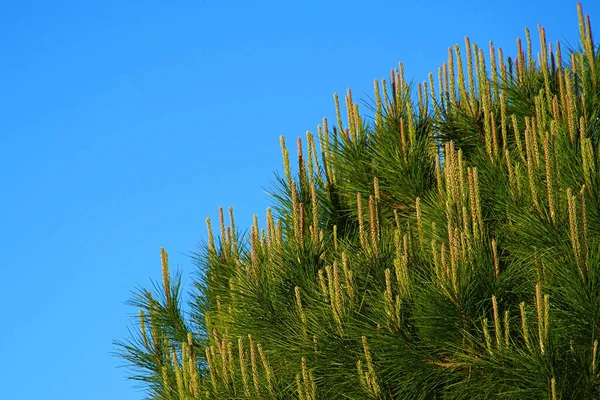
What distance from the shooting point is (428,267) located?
5.95 metres

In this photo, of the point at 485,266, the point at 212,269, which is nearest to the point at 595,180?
the point at 485,266

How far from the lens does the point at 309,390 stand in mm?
5582

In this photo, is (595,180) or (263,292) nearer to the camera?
(595,180)

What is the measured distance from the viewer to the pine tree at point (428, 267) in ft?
17.1

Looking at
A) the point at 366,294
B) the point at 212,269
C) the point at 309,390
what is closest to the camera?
the point at 309,390

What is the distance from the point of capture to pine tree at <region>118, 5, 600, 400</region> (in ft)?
17.1

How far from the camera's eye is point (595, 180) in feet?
18.7

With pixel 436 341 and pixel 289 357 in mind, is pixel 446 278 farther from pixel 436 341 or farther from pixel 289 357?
pixel 289 357

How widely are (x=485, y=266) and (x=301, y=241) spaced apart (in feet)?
4.61

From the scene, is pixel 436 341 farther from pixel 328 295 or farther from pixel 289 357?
pixel 289 357

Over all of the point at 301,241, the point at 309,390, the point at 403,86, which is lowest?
the point at 309,390

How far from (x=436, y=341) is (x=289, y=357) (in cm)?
128

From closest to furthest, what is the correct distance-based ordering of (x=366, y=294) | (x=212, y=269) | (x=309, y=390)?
1. (x=309, y=390)
2. (x=366, y=294)
3. (x=212, y=269)

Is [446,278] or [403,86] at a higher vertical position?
[403,86]
